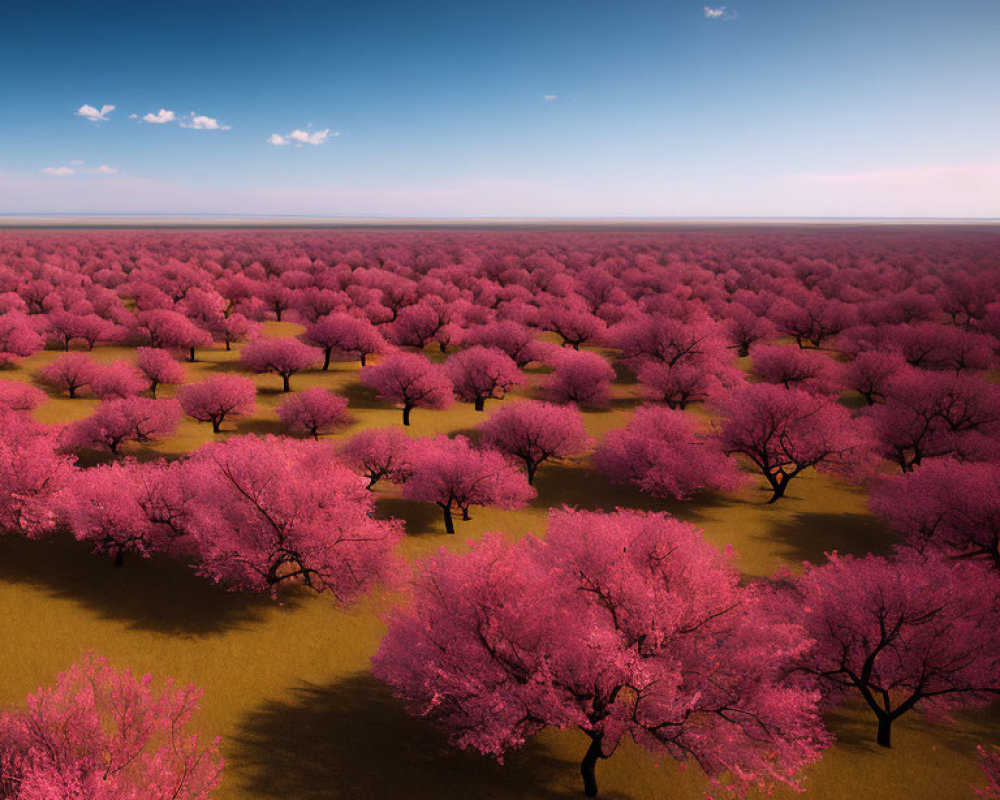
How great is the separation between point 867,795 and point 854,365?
4276cm

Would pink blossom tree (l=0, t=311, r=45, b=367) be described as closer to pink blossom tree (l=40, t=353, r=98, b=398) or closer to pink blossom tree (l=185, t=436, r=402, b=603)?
pink blossom tree (l=40, t=353, r=98, b=398)

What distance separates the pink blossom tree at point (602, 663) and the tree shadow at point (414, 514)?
12570 millimetres

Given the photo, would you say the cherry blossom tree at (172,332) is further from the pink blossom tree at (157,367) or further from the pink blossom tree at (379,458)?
the pink blossom tree at (379,458)

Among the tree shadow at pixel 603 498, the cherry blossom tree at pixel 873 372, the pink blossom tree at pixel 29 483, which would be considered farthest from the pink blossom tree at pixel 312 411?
the cherry blossom tree at pixel 873 372

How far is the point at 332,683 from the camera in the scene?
17.8 metres

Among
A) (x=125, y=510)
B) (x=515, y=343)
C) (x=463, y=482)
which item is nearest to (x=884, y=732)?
(x=463, y=482)

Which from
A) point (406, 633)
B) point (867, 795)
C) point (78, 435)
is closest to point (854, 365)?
point (867, 795)

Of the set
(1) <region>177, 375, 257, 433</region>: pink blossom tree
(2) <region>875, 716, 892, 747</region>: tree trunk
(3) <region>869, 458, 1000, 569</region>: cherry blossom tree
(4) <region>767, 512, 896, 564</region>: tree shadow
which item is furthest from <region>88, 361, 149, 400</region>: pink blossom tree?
(3) <region>869, 458, 1000, 569</region>: cherry blossom tree

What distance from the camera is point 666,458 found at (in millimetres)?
32500

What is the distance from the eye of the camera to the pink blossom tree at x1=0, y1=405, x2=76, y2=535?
2311 cm

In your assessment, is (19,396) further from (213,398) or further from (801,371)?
(801,371)

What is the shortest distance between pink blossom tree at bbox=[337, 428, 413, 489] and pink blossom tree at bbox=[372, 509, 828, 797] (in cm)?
1544

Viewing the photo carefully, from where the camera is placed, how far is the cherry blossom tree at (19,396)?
37.3 m

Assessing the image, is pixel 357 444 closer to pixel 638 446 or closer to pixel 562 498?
pixel 562 498
